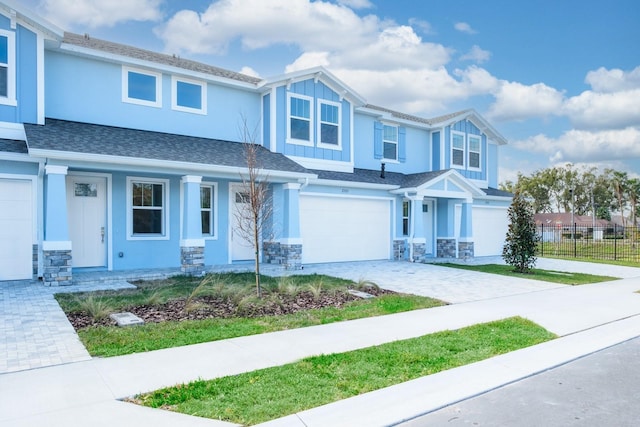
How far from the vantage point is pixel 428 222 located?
19.9 metres

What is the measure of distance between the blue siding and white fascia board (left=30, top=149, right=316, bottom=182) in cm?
248

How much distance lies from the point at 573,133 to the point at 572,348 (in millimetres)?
30379

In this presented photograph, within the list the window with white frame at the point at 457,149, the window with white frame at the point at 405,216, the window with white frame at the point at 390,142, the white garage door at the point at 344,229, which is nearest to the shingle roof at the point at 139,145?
the white garage door at the point at 344,229

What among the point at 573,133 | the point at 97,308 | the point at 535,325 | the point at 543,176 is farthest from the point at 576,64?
the point at 543,176

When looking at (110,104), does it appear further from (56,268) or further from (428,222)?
(428,222)

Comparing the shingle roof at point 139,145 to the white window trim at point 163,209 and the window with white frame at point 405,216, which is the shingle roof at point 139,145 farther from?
the window with white frame at point 405,216

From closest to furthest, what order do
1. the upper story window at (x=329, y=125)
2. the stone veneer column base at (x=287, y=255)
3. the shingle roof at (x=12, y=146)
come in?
the shingle roof at (x=12, y=146) → the stone veneer column base at (x=287, y=255) → the upper story window at (x=329, y=125)

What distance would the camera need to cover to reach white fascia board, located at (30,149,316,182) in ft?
33.0

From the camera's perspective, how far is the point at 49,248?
10.2 meters

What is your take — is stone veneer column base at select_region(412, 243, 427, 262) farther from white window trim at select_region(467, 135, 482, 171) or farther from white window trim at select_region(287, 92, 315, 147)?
white window trim at select_region(467, 135, 482, 171)

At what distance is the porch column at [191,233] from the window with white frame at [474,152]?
14643mm

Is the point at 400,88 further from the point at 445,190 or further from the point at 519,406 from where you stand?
the point at 519,406

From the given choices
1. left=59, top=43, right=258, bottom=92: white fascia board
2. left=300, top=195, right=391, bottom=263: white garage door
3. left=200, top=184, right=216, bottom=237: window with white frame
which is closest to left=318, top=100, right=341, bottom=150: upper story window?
left=300, top=195, right=391, bottom=263: white garage door

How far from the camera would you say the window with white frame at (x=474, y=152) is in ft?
71.5
